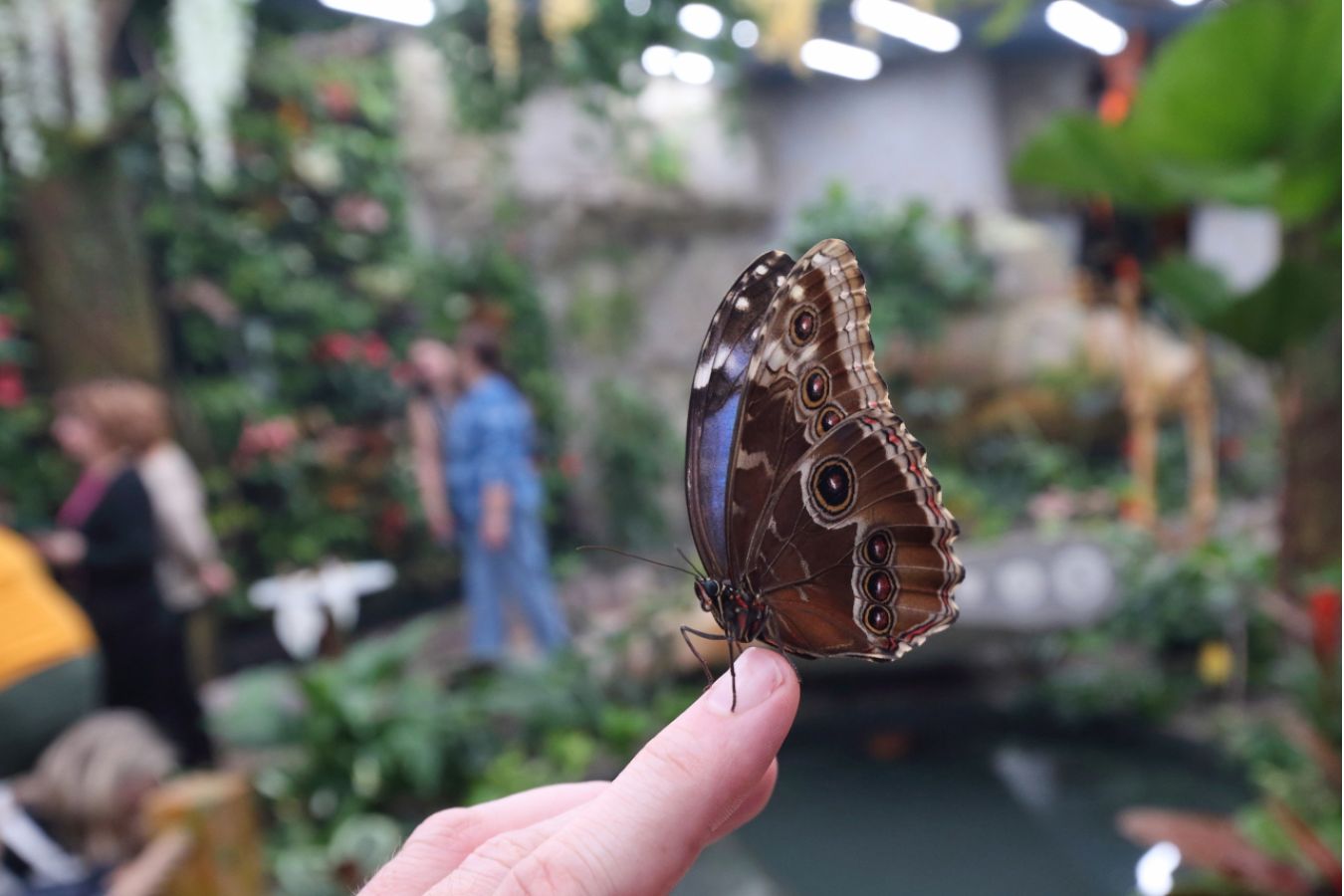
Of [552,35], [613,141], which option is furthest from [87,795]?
[613,141]

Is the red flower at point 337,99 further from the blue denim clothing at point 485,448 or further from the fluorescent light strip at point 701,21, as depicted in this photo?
the blue denim clothing at point 485,448

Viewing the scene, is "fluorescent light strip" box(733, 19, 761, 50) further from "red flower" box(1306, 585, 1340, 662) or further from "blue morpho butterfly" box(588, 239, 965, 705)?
"blue morpho butterfly" box(588, 239, 965, 705)

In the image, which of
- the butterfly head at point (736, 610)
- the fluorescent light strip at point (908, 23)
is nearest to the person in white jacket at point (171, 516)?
the butterfly head at point (736, 610)


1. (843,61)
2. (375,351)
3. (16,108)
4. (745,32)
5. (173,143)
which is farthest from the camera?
(843,61)

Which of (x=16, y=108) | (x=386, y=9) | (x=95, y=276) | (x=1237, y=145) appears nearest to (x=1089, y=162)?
(x=1237, y=145)

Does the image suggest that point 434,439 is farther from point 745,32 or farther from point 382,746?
point 745,32

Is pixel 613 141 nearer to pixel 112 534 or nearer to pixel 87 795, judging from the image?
pixel 112 534
